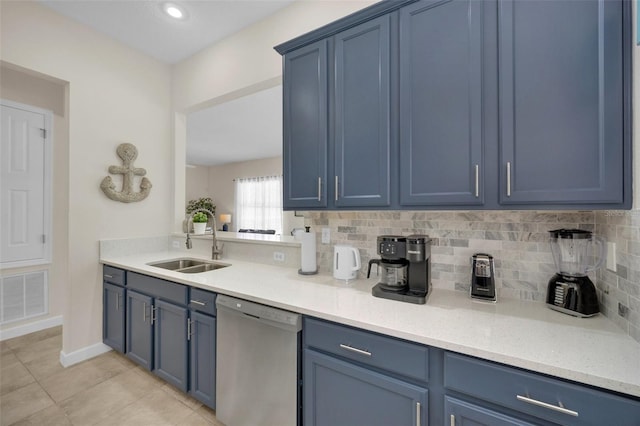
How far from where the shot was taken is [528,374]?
86 centimetres

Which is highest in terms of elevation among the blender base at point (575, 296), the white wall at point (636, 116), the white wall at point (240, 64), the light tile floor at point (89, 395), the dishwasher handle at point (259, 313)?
the white wall at point (240, 64)

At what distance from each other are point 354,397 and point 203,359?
41.4 inches

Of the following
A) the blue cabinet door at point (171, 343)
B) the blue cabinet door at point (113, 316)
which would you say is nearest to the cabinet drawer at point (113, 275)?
the blue cabinet door at point (113, 316)

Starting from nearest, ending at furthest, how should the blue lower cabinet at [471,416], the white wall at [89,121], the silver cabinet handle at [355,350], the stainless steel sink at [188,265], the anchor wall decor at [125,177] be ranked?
the blue lower cabinet at [471,416]
the silver cabinet handle at [355,350]
the white wall at [89,121]
the stainless steel sink at [188,265]
the anchor wall decor at [125,177]

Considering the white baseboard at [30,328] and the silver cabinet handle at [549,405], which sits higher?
the silver cabinet handle at [549,405]

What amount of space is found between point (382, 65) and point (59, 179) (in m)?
2.95

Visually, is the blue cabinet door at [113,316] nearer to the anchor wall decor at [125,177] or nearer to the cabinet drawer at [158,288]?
the cabinet drawer at [158,288]

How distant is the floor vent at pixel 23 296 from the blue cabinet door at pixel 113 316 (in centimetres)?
118

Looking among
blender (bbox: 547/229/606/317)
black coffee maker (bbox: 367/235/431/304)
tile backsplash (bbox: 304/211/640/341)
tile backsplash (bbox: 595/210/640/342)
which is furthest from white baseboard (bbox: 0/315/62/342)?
tile backsplash (bbox: 595/210/640/342)

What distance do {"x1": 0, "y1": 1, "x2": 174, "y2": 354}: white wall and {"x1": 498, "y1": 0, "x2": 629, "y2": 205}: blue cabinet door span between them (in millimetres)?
3123

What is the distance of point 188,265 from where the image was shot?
2.65 m

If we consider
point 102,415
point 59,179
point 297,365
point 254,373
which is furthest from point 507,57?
point 59,179

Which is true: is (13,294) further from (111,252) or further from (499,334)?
(499,334)

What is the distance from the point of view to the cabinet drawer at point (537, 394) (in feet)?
2.54
